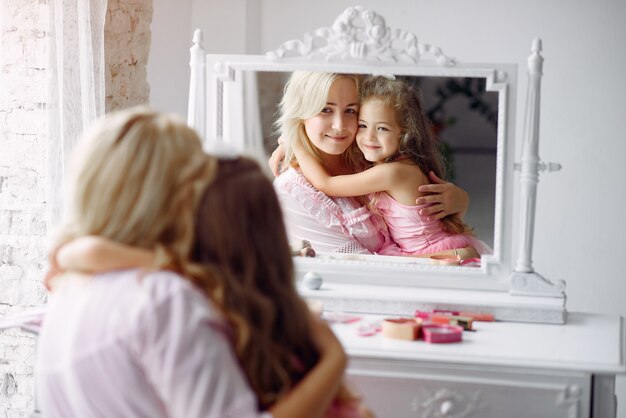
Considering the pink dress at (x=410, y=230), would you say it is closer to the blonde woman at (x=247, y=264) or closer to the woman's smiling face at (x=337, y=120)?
the woman's smiling face at (x=337, y=120)

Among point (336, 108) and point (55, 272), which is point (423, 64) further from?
point (55, 272)

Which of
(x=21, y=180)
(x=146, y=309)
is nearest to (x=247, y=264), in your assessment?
(x=146, y=309)

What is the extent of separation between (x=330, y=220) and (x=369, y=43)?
439 mm

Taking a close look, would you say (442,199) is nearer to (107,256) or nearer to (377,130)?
(377,130)

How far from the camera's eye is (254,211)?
114 cm

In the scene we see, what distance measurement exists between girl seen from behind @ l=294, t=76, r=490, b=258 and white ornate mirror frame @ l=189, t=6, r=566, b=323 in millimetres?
49

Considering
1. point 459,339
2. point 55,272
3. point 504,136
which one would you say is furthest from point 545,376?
point 55,272

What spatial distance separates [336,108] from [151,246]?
1143 millimetres

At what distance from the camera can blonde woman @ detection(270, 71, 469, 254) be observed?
7.18 feet

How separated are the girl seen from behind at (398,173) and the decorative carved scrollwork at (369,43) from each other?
64 mm

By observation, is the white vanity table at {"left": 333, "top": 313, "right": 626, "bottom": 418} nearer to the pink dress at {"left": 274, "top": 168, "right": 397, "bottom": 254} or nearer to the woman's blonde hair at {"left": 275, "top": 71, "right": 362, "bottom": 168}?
the pink dress at {"left": 274, "top": 168, "right": 397, "bottom": 254}

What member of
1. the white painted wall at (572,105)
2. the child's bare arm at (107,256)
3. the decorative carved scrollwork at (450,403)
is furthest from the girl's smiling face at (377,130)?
the child's bare arm at (107,256)

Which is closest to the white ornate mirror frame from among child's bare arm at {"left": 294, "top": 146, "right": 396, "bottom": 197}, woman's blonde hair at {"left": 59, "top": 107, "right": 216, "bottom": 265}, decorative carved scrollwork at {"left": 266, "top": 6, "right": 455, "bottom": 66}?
decorative carved scrollwork at {"left": 266, "top": 6, "right": 455, "bottom": 66}

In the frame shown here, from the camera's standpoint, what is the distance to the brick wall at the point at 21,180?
8.09 feet
